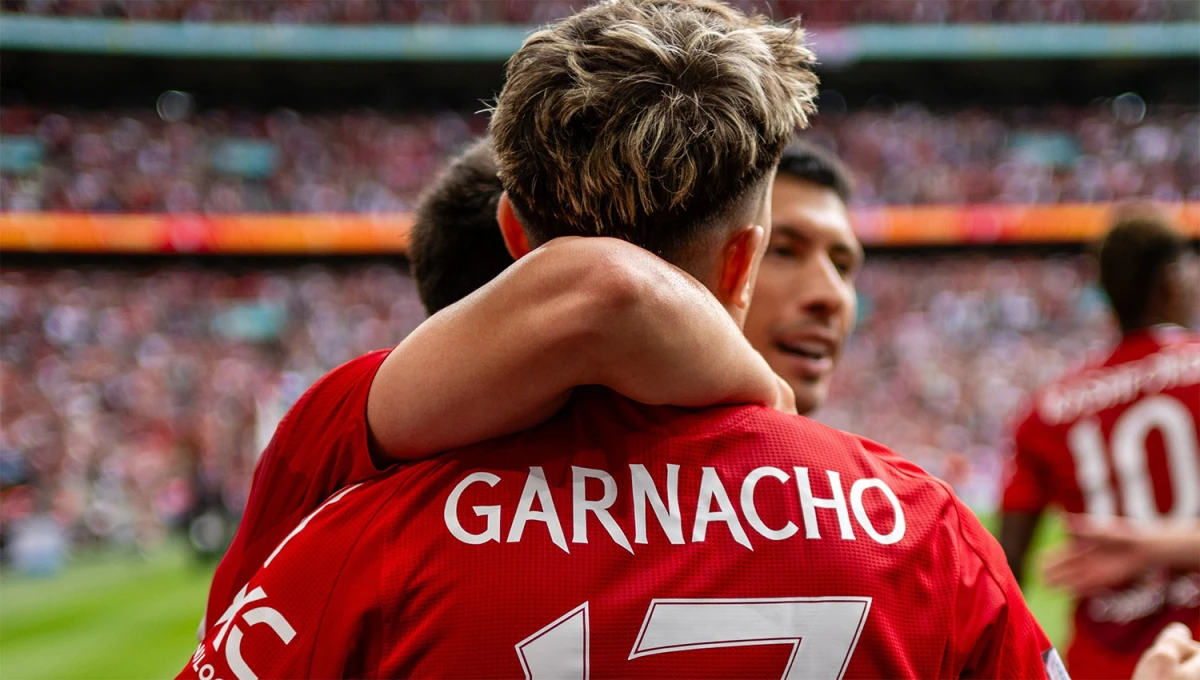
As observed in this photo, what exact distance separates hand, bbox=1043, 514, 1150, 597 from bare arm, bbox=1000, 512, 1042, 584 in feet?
2.76

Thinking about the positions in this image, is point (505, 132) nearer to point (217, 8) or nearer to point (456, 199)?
point (456, 199)

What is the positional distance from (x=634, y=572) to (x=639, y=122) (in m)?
0.53

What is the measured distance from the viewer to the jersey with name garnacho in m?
1.10

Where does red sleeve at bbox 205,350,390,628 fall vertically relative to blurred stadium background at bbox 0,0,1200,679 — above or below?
above

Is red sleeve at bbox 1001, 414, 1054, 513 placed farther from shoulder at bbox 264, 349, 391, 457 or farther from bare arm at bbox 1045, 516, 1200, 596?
shoulder at bbox 264, 349, 391, 457

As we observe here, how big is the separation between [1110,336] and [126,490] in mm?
18596

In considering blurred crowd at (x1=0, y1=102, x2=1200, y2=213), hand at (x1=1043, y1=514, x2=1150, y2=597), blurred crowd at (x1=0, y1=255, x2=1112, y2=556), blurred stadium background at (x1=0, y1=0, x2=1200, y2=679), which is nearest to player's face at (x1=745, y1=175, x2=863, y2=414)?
hand at (x1=1043, y1=514, x2=1150, y2=597)

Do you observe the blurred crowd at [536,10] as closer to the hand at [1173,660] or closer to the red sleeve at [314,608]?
the hand at [1173,660]

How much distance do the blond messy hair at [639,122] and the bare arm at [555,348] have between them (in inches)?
2.9

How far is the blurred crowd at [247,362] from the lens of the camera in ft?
47.9

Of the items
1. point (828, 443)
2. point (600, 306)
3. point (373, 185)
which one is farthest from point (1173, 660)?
point (373, 185)

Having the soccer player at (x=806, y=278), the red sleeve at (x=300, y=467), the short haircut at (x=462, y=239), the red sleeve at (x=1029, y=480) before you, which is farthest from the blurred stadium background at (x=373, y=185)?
the red sleeve at (x=300, y=467)

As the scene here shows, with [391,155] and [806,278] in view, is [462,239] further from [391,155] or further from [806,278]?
[391,155]

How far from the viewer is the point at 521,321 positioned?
3.61ft
